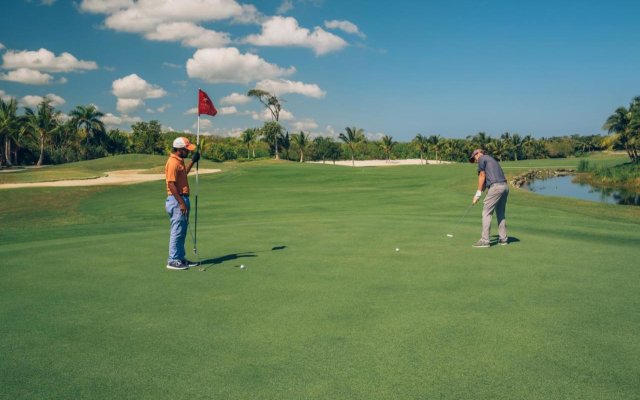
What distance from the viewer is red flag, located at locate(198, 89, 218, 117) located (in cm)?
1141

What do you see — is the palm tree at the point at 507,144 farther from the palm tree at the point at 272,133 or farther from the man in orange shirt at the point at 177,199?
the man in orange shirt at the point at 177,199

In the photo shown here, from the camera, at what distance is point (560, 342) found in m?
5.73

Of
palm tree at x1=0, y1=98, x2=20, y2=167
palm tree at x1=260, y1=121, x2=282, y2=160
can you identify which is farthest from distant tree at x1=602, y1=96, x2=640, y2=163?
palm tree at x1=0, y1=98, x2=20, y2=167

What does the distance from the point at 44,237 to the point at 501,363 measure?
1616 cm

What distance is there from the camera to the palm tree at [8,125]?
210 feet

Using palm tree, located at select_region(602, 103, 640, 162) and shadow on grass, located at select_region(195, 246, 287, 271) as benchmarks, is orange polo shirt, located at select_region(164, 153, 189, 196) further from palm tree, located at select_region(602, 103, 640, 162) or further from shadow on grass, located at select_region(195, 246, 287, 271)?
palm tree, located at select_region(602, 103, 640, 162)

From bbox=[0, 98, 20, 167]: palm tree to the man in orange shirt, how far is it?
6717 centimetres

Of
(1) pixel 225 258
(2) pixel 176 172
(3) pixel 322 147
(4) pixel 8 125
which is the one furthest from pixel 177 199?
(3) pixel 322 147

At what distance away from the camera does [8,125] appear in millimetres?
64062

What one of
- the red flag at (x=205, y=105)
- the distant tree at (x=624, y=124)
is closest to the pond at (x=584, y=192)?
the distant tree at (x=624, y=124)

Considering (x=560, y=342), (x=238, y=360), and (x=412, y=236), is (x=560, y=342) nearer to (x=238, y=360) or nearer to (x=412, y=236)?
(x=238, y=360)

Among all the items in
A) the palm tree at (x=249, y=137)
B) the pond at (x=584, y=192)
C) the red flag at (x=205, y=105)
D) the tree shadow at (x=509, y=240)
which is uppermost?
the palm tree at (x=249, y=137)

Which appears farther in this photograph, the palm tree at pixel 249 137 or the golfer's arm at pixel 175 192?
the palm tree at pixel 249 137

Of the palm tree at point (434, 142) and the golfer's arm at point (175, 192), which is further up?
the palm tree at point (434, 142)
